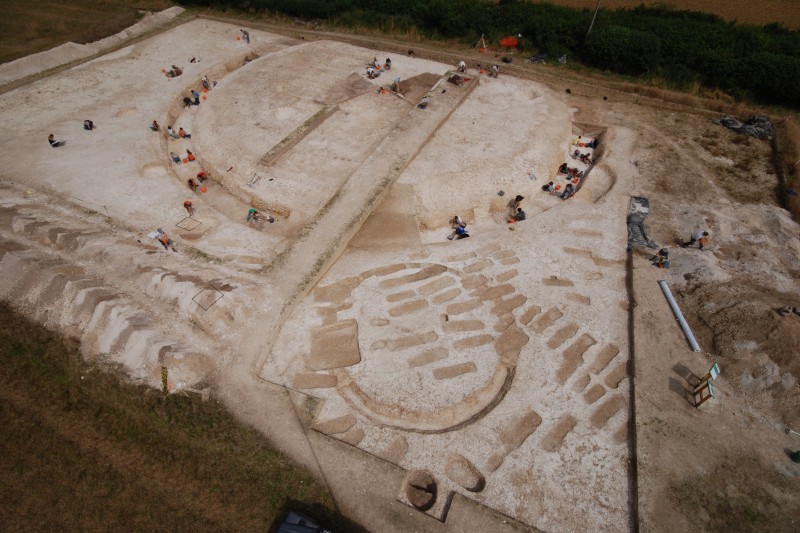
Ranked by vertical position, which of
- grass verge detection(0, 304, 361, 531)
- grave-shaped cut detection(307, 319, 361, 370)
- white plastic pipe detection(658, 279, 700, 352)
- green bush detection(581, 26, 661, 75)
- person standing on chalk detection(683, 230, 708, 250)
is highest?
green bush detection(581, 26, 661, 75)

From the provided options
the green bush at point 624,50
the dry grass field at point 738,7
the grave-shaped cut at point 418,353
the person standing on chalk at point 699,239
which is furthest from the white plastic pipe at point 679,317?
the dry grass field at point 738,7

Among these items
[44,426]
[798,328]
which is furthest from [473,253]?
[44,426]

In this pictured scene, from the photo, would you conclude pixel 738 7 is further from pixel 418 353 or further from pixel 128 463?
pixel 128 463

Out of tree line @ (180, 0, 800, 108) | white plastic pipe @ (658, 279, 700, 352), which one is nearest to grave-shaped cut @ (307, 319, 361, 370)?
white plastic pipe @ (658, 279, 700, 352)

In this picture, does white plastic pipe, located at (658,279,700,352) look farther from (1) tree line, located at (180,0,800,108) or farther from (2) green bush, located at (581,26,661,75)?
(2) green bush, located at (581,26,661,75)

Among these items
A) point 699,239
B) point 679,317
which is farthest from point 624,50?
point 679,317

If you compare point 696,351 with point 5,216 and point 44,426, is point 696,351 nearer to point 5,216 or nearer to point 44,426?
point 44,426
